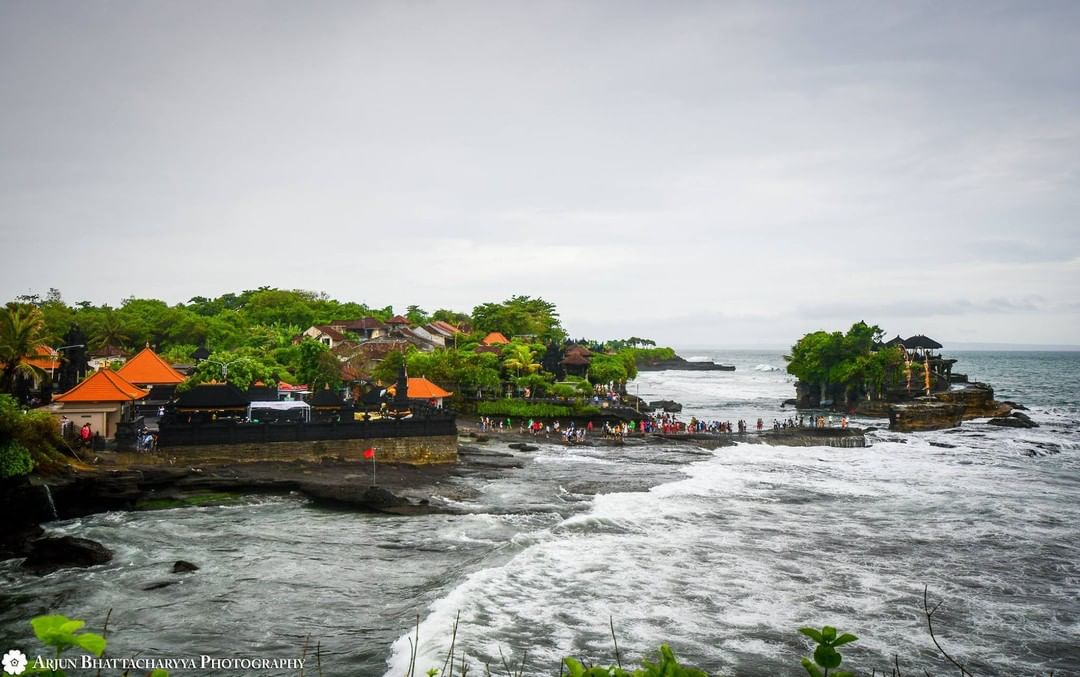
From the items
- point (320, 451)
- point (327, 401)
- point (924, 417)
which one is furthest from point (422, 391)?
point (924, 417)

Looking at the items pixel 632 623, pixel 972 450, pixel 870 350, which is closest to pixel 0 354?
pixel 632 623

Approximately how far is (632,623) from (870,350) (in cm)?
6622

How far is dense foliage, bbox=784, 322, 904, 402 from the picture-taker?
220 feet

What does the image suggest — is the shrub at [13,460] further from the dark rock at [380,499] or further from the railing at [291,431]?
the dark rock at [380,499]

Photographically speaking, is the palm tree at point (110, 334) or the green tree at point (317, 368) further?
the palm tree at point (110, 334)

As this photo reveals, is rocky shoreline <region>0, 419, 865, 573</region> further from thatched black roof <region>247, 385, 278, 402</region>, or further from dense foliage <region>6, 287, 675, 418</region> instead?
dense foliage <region>6, 287, 675, 418</region>

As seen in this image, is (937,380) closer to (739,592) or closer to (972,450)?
(972,450)

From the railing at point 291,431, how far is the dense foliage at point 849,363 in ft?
171

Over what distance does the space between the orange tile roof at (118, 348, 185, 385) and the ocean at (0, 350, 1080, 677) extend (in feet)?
63.0

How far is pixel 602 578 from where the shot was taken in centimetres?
1728

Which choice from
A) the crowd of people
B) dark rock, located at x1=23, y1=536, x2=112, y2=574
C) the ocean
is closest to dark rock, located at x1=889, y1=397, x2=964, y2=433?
the crowd of people

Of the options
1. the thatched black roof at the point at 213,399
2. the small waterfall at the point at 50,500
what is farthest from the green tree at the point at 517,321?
the small waterfall at the point at 50,500

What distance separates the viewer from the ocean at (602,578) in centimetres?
1337

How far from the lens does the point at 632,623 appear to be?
571 inches
